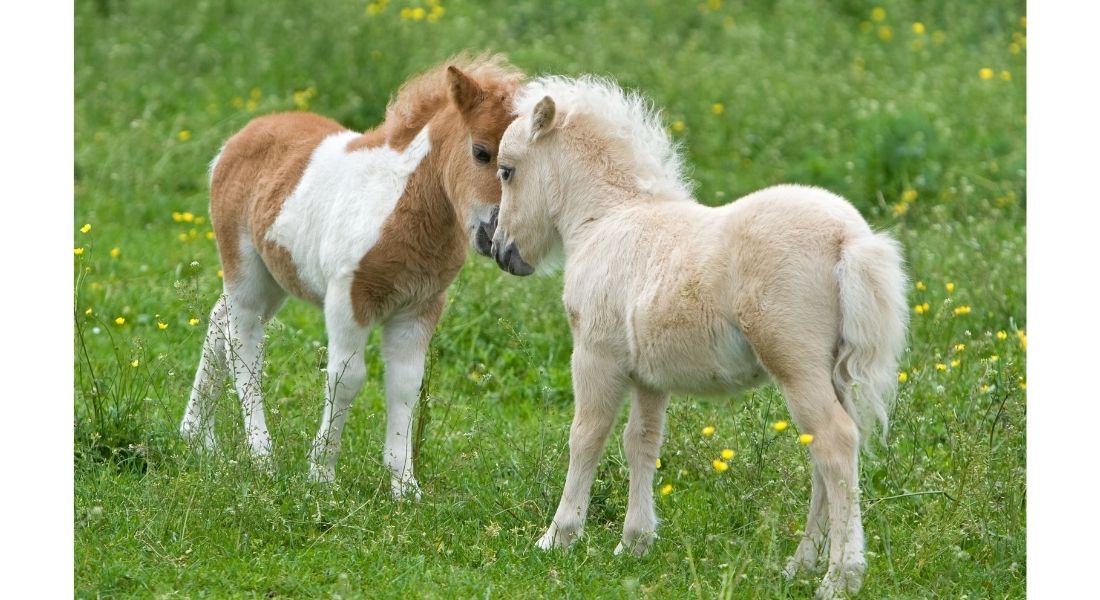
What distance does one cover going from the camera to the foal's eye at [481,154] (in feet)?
17.2

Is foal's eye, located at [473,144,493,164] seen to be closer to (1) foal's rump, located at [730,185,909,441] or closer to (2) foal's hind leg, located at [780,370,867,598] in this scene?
(1) foal's rump, located at [730,185,909,441]

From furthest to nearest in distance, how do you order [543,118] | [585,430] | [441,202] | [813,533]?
[441,202] → [543,118] → [585,430] → [813,533]

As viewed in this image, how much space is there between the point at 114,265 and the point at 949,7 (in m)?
8.96

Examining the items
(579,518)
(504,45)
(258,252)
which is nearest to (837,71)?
(504,45)

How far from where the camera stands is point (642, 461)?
4.92 m

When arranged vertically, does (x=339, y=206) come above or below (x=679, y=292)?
below

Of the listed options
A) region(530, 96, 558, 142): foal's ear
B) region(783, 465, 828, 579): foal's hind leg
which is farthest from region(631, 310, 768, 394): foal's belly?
region(530, 96, 558, 142): foal's ear

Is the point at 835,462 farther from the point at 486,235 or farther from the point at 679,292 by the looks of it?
the point at 486,235

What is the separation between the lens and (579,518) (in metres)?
4.81

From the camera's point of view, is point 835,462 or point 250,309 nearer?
point 835,462

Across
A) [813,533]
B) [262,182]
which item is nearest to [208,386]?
[262,182]

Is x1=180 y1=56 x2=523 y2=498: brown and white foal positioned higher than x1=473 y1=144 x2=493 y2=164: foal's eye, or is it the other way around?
x1=473 y1=144 x2=493 y2=164: foal's eye

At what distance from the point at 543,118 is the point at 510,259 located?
1.88 feet

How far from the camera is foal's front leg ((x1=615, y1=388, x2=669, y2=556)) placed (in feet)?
16.0
